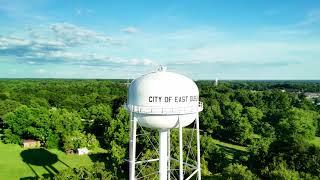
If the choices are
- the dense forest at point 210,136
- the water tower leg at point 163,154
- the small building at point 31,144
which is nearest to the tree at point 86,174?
the dense forest at point 210,136

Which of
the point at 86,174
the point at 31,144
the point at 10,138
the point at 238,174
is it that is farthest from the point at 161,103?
the point at 10,138

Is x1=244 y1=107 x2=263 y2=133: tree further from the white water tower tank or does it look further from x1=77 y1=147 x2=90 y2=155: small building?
the white water tower tank

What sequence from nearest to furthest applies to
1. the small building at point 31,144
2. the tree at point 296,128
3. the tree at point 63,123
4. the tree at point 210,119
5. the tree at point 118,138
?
the tree at point 118,138
the small building at point 31,144
the tree at point 63,123
the tree at point 296,128
the tree at point 210,119

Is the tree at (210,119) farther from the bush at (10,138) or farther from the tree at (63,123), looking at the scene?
the bush at (10,138)

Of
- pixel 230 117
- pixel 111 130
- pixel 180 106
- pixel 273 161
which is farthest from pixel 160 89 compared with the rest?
pixel 230 117

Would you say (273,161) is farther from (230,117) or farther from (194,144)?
(230,117)

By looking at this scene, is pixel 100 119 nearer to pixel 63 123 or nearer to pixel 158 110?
pixel 63 123
